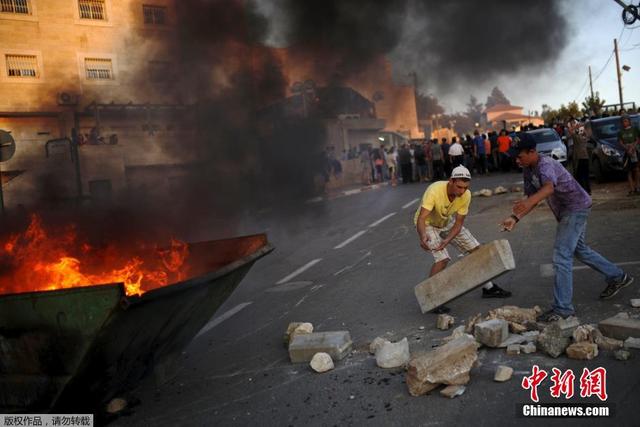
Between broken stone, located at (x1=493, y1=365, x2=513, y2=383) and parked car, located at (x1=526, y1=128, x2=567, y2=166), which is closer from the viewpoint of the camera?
broken stone, located at (x1=493, y1=365, x2=513, y2=383)

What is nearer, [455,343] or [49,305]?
[49,305]

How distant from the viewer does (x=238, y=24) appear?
8.64 m

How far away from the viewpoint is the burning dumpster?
3059mm

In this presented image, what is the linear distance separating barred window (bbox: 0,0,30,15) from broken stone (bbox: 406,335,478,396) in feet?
29.5

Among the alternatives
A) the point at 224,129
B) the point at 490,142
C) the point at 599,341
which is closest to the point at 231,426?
the point at 599,341

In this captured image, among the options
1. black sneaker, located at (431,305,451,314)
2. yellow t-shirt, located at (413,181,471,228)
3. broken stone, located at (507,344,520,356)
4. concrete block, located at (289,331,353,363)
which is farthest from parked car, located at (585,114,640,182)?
concrete block, located at (289,331,353,363)

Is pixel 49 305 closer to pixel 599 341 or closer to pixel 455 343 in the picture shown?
pixel 455 343

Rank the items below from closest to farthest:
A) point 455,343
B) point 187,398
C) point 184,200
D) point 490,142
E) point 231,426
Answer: point 231,426 → point 455,343 → point 187,398 → point 184,200 → point 490,142

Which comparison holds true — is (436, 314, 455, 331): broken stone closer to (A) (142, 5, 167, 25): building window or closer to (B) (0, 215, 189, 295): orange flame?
(B) (0, 215, 189, 295): orange flame

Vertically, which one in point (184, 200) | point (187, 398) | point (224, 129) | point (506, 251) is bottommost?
point (187, 398)

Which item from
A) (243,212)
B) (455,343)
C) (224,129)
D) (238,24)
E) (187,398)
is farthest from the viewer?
(243,212)

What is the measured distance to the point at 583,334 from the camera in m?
3.86

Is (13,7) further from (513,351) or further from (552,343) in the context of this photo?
(552,343)

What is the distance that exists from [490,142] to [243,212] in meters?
13.5
